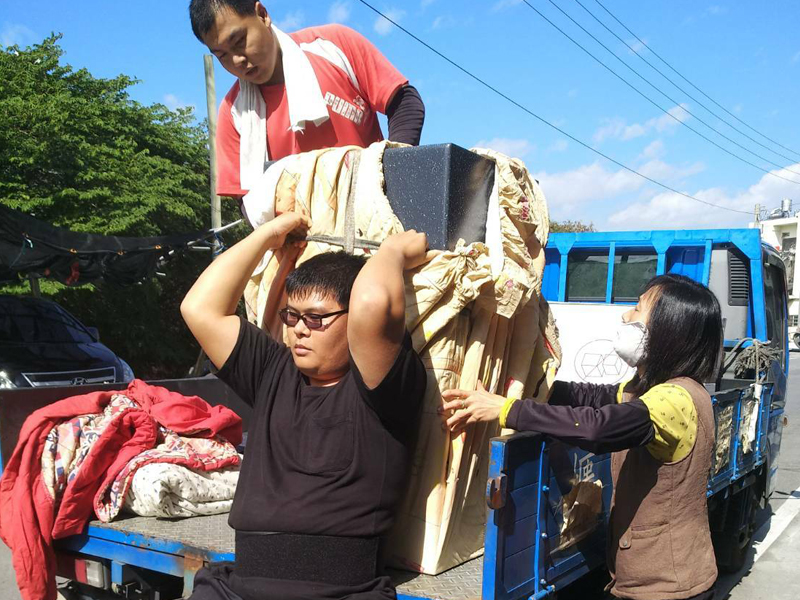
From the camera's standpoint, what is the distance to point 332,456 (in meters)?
1.95

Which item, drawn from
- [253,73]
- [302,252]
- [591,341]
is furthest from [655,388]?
[591,341]

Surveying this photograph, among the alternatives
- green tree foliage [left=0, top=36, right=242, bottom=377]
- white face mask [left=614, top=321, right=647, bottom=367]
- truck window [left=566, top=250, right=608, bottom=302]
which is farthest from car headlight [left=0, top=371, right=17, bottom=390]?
white face mask [left=614, top=321, right=647, bottom=367]

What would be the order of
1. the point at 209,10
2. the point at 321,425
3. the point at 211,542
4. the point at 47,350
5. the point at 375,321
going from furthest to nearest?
1. the point at 47,350
2. the point at 209,10
3. the point at 211,542
4. the point at 321,425
5. the point at 375,321

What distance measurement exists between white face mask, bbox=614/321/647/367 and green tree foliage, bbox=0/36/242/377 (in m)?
8.38

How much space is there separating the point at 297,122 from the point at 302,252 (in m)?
0.57

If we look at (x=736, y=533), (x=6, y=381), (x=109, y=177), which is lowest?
(x=736, y=533)

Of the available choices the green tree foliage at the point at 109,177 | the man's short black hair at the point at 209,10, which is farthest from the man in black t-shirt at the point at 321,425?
the green tree foliage at the point at 109,177

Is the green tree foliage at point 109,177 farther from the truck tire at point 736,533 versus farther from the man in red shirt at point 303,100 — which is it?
the truck tire at point 736,533

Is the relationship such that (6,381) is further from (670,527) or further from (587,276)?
(670,527)

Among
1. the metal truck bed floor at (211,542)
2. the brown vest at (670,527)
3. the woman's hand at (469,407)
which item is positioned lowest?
the metal truck bed floor at (211,542)

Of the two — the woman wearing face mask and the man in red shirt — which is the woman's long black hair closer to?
the woman wearing face mask

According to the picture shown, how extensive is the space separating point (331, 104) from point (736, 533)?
12.5 feet

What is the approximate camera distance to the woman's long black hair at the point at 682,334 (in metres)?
2.24

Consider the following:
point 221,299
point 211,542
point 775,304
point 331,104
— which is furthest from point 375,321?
point 775,304
